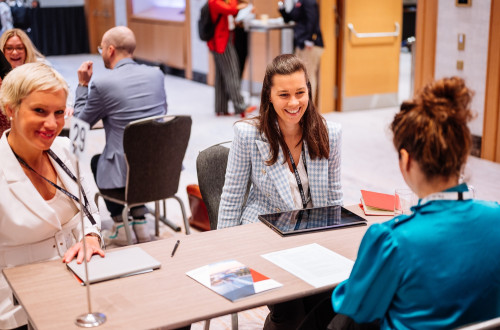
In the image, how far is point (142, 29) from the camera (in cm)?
1364

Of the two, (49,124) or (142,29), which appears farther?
(142,29)

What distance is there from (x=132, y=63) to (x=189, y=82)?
289 inches

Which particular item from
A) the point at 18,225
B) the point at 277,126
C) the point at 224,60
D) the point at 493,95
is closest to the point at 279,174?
the point at 277,126

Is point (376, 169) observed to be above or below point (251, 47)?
below

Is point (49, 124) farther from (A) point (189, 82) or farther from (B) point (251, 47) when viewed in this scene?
(A) point (189, 82)

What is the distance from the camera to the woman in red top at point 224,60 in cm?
800

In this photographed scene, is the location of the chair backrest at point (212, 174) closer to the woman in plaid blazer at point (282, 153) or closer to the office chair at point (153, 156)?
the woman in plaid blazer at point (282, 153)

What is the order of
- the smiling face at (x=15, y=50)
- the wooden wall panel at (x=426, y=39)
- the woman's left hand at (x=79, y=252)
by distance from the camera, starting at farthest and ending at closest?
1. the wooden wall panel at (x=426, y=39)
2. the smiling face at (x=15, y=50)
3. the woman's left hand at (x=79, y=252)

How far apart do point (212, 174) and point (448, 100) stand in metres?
1.58

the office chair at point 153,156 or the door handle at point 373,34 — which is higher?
the door handle at point 373,34

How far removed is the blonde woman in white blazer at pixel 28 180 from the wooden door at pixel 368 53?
21.1ft

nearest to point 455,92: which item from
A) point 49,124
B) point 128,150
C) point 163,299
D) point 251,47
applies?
point 163,299

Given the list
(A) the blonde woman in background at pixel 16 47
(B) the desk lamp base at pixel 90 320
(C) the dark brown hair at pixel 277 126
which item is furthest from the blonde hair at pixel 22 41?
(B) the desk lamp base at pixel 90 320

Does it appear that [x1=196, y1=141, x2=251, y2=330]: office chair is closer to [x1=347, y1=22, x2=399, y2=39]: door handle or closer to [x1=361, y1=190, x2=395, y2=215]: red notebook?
[x1=361, y1=190, x2=395, y2=215]: red notebook
